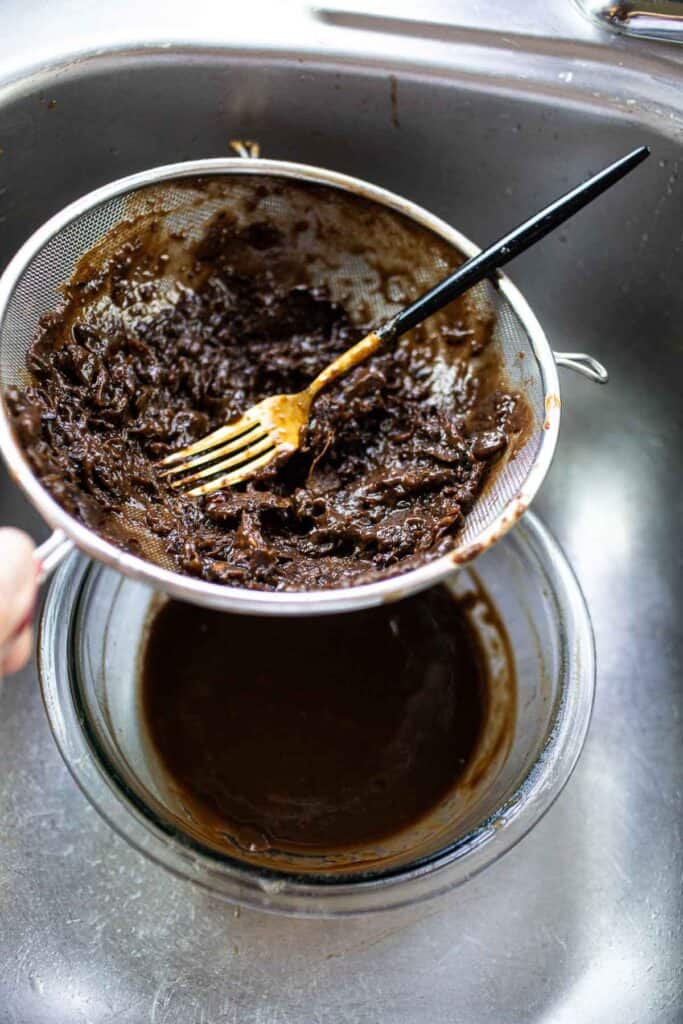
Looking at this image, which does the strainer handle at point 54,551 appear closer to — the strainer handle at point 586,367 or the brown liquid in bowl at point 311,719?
the brown liquid in bowl at point 311,719

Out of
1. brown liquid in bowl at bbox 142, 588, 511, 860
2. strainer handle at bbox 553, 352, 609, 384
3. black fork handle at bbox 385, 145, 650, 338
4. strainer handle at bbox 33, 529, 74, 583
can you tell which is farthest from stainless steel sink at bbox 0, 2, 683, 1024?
strainer handle at bbox 33, 529, 74, 583

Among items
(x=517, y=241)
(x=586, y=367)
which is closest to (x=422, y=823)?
(x=586, y=367)

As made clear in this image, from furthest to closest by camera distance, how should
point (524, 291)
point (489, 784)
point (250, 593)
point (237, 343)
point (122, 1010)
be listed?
point (524, 291), point (237, 343), point (489, 784), point (122, 1010), point (250, 593)

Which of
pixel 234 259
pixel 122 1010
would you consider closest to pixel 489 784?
pixel 122 1010

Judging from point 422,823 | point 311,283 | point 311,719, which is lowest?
point 422,823

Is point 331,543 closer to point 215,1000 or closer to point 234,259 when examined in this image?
point 234,259

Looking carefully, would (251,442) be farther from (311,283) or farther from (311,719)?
(311,719)

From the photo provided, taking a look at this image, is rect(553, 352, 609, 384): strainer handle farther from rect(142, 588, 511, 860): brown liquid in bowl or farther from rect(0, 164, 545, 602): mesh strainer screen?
rect(142, 588, 511, 860): brown liquid in bowl
